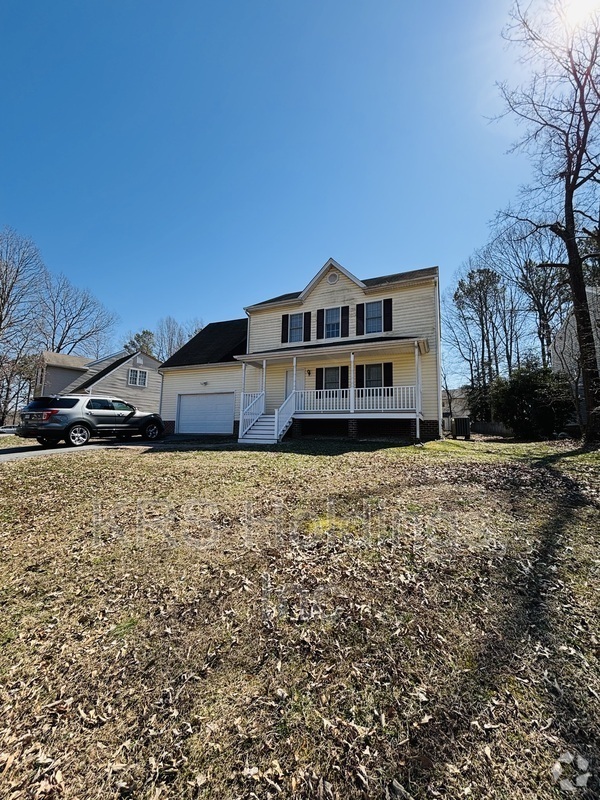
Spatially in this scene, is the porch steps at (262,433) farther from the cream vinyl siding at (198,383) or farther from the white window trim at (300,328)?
the white window trim at (300,328)

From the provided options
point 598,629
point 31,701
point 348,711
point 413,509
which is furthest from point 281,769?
point 413,509

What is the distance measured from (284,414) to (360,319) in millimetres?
5535

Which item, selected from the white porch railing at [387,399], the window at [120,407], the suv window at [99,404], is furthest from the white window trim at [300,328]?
the suv window at [99,404]

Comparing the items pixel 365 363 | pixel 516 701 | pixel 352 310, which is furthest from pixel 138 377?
pixel 516 701

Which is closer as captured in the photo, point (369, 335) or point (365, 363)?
point (365, 363)

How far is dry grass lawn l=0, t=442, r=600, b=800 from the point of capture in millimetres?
1943

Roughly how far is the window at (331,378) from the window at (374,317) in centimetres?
223

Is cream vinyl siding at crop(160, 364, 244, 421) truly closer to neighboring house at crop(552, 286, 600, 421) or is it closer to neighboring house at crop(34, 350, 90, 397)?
neighboring house at crop(34, 350, 90, 397)

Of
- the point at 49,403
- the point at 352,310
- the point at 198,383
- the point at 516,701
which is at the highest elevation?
the point at 352,310

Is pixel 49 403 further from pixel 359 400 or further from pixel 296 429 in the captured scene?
pixel 359 400

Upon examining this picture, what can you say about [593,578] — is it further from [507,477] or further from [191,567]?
[191,567]

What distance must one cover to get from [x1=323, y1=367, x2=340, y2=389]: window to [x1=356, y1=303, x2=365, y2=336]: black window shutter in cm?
189

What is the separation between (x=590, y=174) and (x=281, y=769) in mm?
16909

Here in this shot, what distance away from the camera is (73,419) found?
12.2 m
